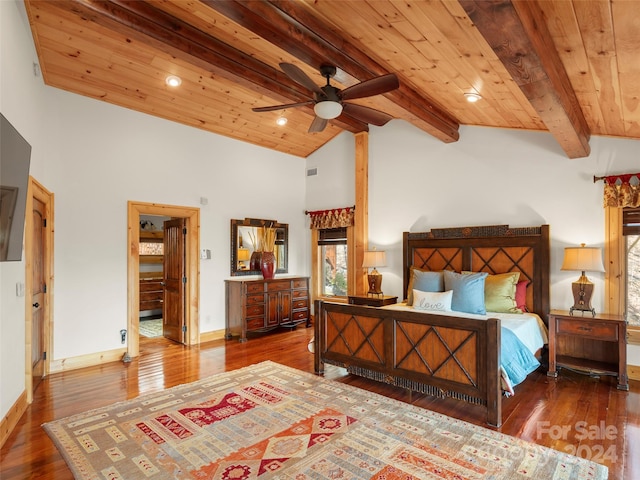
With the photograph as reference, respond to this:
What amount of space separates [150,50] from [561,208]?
5.02 metres

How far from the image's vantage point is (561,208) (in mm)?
4609

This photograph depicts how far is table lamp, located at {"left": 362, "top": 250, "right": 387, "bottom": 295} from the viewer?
579 cm

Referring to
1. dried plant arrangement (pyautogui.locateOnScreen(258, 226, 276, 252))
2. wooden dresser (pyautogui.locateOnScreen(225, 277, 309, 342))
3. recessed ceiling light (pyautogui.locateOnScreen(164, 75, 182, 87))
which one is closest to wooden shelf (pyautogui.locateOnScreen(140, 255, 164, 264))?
dried plant arrangement (pyautogui.locateOnScreen(258, 226, 276, 252))

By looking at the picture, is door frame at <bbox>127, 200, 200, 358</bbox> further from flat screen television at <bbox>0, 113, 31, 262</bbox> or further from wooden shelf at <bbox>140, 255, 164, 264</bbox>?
wooden shelf at <bbox>140, 255, 164, 264</bbox>

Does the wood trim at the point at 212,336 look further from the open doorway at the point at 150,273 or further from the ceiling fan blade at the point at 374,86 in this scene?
the ceiling fan blade at the point at 374,86

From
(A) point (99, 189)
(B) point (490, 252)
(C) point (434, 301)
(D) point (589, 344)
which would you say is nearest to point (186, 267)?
(A) point (99, 189)

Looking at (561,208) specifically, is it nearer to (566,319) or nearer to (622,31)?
(566,319)

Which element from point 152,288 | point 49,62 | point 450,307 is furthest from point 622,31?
point 152,288

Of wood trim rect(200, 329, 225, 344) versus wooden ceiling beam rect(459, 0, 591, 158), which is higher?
wooden ceiling beam rect(459, 0, 591, 158)

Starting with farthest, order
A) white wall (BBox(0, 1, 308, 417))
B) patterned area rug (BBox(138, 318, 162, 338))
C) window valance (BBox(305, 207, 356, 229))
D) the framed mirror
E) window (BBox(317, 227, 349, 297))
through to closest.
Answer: window (BBox(317, 227, 349, 297)) < window valance (BBox(305, 207, 356, 229)) < patterned area rug (BBox(138, 318, 162, 338)) < the framed mirror < white wall (BBox(0, 1, 308, 417))

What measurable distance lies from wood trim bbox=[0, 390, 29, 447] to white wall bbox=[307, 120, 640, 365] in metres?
4.72

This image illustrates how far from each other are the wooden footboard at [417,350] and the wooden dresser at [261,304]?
1.98 metres

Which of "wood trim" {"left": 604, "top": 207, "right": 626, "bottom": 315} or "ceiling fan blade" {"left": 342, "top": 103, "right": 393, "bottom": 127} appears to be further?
"wood trim" {"left": 604, "top": 207, "right": 626, "bottom": 315}

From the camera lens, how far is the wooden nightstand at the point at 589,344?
379cm
